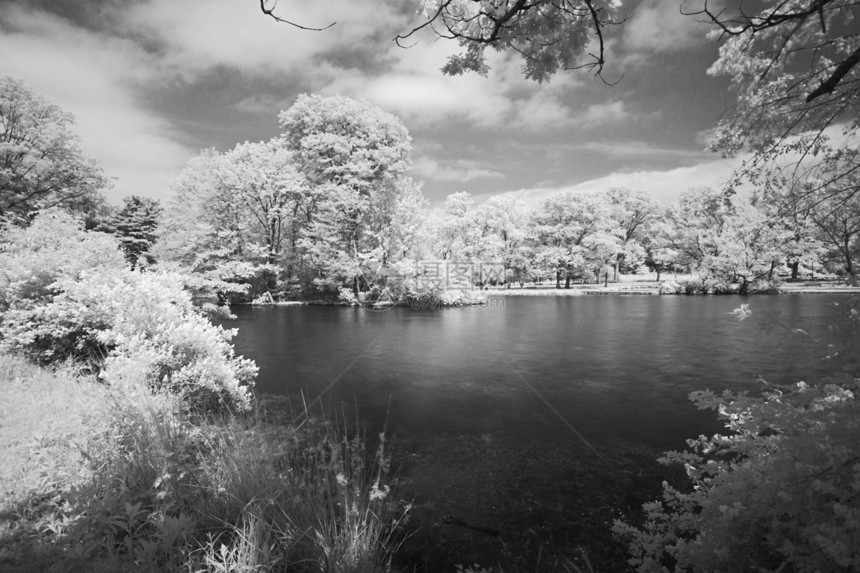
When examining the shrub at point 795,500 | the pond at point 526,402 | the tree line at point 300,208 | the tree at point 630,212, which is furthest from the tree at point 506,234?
the shrub at point 795,500

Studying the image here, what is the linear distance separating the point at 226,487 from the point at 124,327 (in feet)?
18.6

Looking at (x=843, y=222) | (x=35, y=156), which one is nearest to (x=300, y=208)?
(x=35, y=156)

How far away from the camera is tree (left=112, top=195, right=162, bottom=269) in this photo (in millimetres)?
43544

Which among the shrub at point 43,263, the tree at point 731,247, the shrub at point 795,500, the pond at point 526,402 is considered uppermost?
the tree at point 731,247

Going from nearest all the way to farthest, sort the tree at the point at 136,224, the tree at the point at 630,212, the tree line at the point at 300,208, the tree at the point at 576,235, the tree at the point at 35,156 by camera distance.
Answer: the tree at the point at 35,156
the tree line at the point at 300,208
the tree at the point at 136,224
the tree at the point at 576,235
the tree at the point at 630,212

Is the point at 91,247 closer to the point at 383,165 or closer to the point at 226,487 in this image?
the point at 226,487

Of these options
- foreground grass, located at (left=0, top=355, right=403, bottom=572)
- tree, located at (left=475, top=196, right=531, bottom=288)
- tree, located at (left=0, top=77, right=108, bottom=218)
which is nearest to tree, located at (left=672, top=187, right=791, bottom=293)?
tree, located at (left=475, top=196, right=531, bottom=288)

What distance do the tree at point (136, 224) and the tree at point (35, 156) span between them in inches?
807

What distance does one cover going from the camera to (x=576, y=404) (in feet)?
30.6

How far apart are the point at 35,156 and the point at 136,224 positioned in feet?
86.8

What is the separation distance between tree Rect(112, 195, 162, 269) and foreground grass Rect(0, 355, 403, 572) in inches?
1792

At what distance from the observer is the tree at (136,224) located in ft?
143

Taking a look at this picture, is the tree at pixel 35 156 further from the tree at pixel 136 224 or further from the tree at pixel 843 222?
the tree at pixel 843 222

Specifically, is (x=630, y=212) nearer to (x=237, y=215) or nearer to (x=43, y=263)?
(x=237, y=215)
